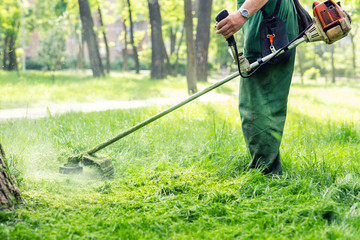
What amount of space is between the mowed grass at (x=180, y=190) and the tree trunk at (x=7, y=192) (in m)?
0.06

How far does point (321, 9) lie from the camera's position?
8.75 ft

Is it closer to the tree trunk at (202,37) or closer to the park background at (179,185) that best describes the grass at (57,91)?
the park background at (179,185)

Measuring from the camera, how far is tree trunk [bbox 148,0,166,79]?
1474 cm

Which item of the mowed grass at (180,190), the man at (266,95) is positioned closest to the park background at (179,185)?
the mowed grass at (180,190)

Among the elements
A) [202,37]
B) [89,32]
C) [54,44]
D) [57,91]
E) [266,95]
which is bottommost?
[57,91]

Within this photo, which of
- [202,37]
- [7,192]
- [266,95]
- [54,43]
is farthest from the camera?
[54,43]

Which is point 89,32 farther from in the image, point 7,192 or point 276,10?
point 7,192

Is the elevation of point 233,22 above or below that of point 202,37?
below

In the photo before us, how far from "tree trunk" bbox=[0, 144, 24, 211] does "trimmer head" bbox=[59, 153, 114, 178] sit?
65 cm

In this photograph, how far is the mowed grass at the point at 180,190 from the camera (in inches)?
85.5

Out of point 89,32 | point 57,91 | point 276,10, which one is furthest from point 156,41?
point 276,10

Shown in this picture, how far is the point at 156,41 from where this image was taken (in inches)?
605

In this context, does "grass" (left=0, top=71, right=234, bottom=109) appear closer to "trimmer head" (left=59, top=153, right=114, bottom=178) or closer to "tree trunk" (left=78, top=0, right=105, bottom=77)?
"tree trunk" (left=78, top=0, right=105, bottom=77)

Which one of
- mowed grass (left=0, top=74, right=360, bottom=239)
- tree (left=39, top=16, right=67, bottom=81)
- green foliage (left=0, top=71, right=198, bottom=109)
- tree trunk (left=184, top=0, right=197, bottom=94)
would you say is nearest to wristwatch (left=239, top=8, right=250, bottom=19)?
mowed grass (left=0, top=74, right=360, bottom=239)
